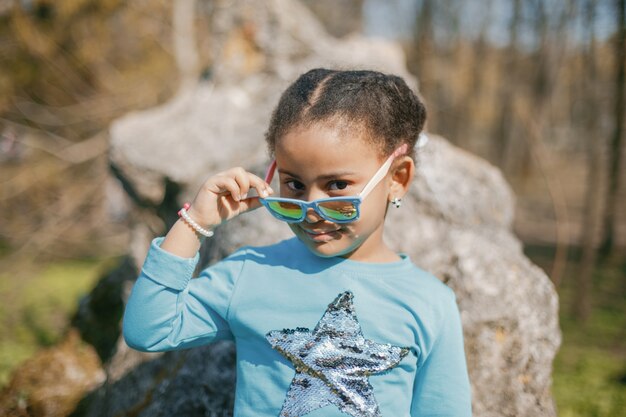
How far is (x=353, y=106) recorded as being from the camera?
61.1 inches

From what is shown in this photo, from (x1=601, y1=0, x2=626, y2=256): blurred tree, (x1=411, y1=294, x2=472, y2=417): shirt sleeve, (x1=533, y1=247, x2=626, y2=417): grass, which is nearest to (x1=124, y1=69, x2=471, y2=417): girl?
(x1=411, y1=294, x2=472, y2=417): shirt sleeve

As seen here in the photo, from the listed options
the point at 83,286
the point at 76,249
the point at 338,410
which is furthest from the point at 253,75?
the point at 76,249

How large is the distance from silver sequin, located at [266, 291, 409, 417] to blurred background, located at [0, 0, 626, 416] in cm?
250

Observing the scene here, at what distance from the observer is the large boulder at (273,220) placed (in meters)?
2.16

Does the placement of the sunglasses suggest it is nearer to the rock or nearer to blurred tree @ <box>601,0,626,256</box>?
the rock

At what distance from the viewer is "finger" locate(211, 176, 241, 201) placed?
156 centimetres

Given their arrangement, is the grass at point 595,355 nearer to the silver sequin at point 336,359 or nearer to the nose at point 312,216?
the silver sequin at point 336,359

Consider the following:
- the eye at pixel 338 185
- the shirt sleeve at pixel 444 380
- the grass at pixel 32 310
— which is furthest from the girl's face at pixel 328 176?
the grass at pixel 32 310

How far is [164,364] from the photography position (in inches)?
103

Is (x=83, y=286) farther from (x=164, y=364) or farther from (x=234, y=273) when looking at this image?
(x=234, y=273)

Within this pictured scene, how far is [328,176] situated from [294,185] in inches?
4.7

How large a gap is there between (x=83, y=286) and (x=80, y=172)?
210 centimetres

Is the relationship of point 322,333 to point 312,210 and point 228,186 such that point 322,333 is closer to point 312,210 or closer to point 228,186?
point 312,210

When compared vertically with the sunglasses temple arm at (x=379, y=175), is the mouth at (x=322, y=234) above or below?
below
